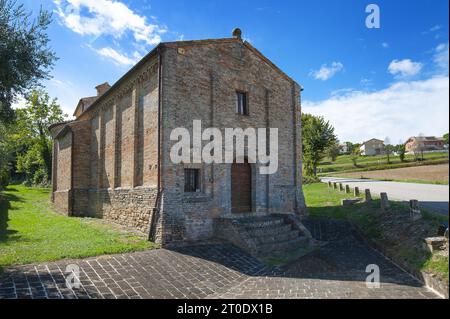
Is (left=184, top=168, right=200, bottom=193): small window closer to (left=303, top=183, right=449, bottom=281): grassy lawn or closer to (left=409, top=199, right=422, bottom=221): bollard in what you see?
(left=303, top=183, right=449, bottom=281): grassy lawn

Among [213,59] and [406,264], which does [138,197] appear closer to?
[213,59]

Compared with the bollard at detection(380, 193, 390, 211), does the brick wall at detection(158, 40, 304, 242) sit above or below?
above

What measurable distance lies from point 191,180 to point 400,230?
7664mm

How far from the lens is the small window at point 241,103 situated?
1378 centimetres

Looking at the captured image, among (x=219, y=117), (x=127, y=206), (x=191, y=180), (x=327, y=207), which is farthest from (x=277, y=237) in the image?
(x=127, y=206)

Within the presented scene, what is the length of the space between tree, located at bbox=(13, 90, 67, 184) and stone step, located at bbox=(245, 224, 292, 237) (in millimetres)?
32446

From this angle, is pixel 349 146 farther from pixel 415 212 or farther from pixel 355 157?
pixel 415 212

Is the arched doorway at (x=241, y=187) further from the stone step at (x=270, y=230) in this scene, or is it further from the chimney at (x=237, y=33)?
the chimney at (x=237, y=33)

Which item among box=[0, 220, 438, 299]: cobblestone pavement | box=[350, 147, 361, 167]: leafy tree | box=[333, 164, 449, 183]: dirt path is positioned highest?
box=[350, 147, 361, 167]: leafy tree

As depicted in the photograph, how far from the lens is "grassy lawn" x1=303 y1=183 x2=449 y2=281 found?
24.9ft

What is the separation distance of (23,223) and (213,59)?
11.5 meters

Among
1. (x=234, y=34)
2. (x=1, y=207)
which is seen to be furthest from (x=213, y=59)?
(x=1, y=207)

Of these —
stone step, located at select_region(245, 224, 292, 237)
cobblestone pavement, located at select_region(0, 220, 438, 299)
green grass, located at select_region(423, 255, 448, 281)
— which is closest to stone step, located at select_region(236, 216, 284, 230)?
stone step, located at select_region(245, 224, 292, 237)

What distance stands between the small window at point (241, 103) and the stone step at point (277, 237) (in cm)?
564
